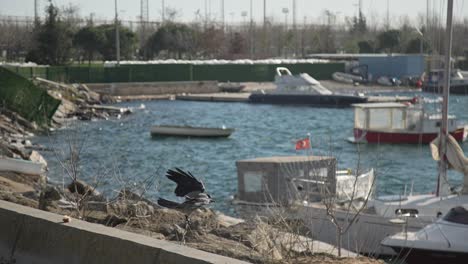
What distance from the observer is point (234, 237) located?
34.9 feet

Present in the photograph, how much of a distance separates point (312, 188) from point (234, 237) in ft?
40.0

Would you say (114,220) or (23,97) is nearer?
(114,220)

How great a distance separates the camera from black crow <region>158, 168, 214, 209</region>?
28.5ft

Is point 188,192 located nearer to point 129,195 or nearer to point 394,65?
point 129,195

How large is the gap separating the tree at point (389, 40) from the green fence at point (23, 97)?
292 ft

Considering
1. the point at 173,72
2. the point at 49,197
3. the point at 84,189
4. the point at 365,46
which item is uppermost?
the point at 49,197

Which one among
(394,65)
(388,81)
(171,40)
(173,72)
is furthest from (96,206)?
(171,40)

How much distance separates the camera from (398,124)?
49844mm

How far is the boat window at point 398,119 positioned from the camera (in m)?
49.3

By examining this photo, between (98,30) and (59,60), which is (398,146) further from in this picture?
(98,30)

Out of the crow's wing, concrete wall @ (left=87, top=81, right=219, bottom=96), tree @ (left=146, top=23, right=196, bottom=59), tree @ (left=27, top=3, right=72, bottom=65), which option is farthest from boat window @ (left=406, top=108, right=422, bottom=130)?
tree @ (left=146, top=23, right=196, bottom=59)

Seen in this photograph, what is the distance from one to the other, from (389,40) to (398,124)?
8945 cm

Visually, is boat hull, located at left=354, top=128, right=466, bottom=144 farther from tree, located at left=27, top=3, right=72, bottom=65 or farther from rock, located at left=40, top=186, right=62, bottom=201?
tree, located at left=27, top=3, right=72, bottom=65

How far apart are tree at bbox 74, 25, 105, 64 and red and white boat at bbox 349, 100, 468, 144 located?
61527 millimetres
